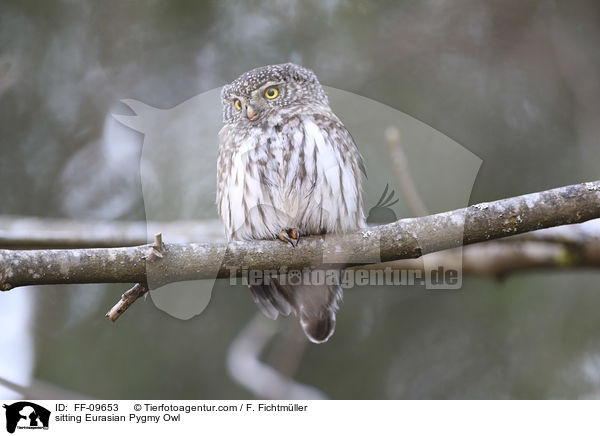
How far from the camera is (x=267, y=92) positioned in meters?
2.70

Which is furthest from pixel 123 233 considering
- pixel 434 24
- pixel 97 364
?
pixel 434 24

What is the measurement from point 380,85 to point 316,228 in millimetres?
1270

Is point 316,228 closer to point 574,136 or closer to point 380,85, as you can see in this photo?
point 380,85

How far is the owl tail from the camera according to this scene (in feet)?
8.79

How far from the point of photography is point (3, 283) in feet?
5.48

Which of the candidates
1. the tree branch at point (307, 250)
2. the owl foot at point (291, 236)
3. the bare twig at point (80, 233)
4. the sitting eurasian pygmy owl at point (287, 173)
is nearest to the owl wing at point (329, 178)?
the sitting eurasian pygmy owl at point (287, 173)

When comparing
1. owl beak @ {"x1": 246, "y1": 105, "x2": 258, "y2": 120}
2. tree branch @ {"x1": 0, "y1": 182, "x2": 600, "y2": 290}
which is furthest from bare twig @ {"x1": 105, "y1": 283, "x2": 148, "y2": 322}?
owl beak @ {"x1": 246, "y1": 105, "x2": 258, "y2": 120}

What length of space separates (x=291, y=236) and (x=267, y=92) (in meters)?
0.77

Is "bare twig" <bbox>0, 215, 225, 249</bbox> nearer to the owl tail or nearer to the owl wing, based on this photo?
the owl tail

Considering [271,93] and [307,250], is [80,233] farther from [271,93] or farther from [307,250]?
[307,250]
